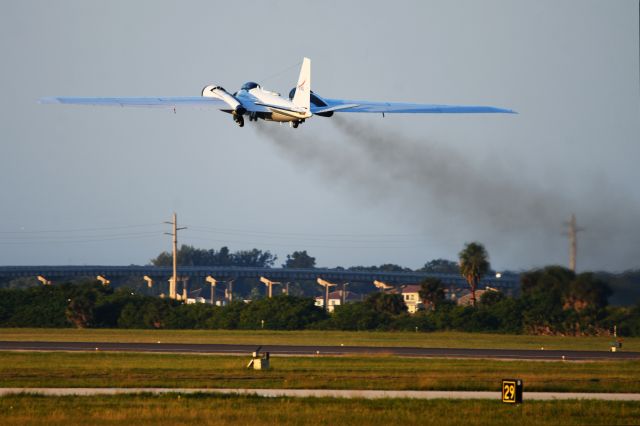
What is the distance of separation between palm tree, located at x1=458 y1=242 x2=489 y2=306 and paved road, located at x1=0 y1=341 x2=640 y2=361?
34.5 m

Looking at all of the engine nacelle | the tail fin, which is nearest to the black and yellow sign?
the tail fin

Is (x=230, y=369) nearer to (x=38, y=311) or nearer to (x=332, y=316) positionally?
(x=332, y=316)

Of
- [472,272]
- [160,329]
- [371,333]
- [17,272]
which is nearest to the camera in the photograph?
[371,333]

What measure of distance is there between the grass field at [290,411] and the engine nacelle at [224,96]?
28547 millimetres

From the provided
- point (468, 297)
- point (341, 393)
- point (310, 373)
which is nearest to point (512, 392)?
point (341, 393)

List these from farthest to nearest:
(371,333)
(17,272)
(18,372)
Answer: (17,272) < (371,333) < (18,372)

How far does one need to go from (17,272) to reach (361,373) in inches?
5880

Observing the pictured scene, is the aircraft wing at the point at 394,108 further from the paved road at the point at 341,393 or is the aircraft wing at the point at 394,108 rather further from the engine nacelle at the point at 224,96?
the paved road at the point at 341,393

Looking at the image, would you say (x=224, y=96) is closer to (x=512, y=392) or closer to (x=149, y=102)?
(x=149, y=102)

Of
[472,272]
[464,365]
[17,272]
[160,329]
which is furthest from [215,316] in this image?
[17,272]

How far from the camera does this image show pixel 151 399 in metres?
39.4

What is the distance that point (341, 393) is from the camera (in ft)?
137

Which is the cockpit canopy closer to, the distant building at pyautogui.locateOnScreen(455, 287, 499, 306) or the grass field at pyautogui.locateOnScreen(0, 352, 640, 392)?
the grass field at pyautogui.locateOnScreen(0, 352, 640, 392)

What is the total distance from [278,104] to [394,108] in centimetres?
817
